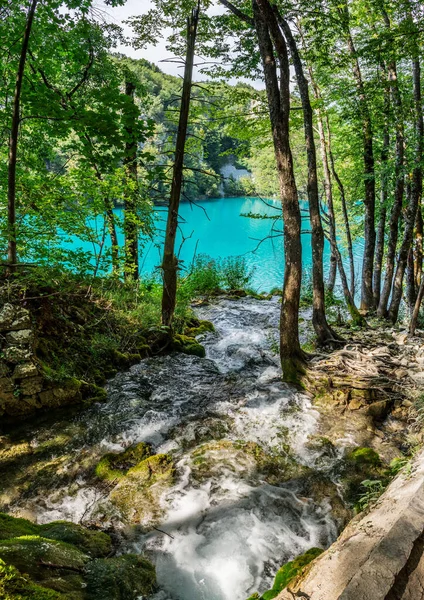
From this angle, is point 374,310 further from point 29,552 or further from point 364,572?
point 29,552

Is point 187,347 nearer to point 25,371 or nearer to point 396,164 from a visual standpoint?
point 25,371

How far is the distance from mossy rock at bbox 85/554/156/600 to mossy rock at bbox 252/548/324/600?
82 centimetres

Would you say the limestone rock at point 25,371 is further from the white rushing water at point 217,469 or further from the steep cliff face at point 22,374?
the white rushing water at point 217,469

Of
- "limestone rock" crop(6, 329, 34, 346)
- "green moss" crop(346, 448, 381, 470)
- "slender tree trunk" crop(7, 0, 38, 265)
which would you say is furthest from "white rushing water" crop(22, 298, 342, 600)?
"slender tree trunk" crop(7, 0, 38, 265)

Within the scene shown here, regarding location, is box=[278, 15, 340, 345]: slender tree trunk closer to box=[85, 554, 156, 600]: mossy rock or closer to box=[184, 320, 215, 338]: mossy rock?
box=[184, 320, 215, 338]: mossy rock

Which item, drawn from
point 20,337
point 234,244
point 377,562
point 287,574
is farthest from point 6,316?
point 234,244

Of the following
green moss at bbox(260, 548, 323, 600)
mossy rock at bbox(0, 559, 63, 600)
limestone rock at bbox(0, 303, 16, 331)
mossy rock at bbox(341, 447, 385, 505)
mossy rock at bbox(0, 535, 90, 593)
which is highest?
limestone rock at bbox(0, 303, 16, 331)

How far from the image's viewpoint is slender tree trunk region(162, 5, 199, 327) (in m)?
6.46

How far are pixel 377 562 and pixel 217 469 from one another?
243 centimetres

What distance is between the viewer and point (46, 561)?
1.98 m

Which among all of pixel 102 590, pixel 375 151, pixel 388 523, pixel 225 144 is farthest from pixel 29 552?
pixel 225 144

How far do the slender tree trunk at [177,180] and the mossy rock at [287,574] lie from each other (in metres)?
5.33

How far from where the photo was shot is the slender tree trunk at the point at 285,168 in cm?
504

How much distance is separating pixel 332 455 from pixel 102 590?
9.78 feet
